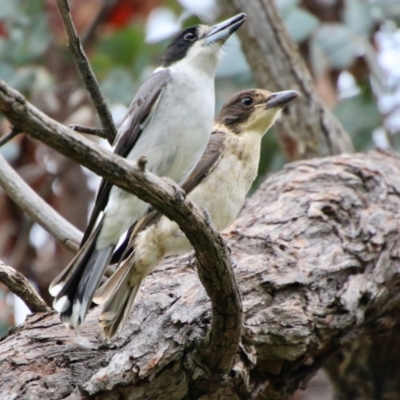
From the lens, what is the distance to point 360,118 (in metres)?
5.76

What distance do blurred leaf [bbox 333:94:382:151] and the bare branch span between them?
2.72 m

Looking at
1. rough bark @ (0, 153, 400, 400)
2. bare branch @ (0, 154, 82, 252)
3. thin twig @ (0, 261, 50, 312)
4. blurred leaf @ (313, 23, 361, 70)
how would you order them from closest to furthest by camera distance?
rough bark @ (0, 153, 400, 400) < thin twig @ (0, 261, 50, 312) < bare branch @ (0, 154, 82, 252) < blurred leaf @ (313, 23, 361, 70)

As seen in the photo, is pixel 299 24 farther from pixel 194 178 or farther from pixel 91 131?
pixel 91 131

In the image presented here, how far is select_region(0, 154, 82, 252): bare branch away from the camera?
365 cm

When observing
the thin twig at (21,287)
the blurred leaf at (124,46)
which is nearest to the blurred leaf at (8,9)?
the blurred leaf at (124,46)

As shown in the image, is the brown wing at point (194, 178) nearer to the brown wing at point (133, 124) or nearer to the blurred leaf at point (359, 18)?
the brown wing at point (133, 124)

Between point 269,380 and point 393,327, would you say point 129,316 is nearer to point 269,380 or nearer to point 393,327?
point 269,380

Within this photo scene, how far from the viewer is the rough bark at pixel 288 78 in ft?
17.8

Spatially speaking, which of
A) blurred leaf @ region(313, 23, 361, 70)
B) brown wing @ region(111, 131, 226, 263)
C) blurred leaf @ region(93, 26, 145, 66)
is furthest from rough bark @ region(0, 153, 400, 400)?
blurred leaf @ region(93, 26, 145, 66)

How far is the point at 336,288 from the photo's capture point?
3.58 metres

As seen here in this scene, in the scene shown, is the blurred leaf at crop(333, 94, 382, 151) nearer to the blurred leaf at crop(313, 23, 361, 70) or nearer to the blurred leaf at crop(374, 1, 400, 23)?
the blurred leaf at crop(313, 23, 361, 70)

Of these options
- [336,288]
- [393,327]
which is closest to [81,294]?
[336,288]

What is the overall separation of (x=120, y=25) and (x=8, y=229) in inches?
86.7

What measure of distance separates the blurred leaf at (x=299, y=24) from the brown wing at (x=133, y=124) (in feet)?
7.58
